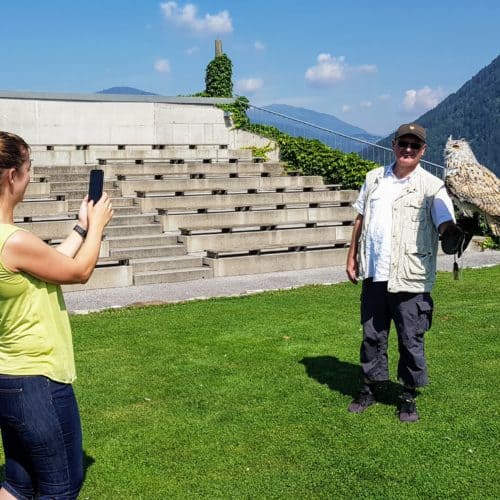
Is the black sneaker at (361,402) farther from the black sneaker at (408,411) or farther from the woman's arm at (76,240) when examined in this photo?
the woman's arm at (76,240)

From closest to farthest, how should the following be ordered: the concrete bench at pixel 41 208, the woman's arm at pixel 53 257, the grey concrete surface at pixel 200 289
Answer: the woman's arm at pixel 53 257, the grey concrete surface at pixel 200 289, the concrete bench at pixel 41 208

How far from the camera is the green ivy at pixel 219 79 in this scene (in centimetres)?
2069

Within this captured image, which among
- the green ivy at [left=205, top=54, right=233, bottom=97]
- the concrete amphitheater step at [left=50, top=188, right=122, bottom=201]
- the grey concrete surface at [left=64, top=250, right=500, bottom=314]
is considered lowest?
the grey concrete surface at [left=64, top=250, right=500, bottom=314]

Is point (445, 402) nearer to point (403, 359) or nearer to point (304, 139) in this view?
point (403, 359)

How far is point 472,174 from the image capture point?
4074mm

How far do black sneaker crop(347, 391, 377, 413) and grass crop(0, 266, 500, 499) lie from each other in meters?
0.07

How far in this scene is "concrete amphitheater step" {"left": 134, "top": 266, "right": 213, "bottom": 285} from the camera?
1020 cm

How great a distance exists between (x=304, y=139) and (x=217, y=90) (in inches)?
169

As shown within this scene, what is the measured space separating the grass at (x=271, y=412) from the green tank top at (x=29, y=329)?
5.09 ft

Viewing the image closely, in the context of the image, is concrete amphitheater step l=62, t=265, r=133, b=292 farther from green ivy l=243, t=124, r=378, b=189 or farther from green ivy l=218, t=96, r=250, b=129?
green ivy l=218, t=96, r=250, b=129

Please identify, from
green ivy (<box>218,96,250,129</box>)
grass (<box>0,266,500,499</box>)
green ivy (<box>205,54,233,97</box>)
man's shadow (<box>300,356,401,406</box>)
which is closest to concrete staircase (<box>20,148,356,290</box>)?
grass (<box>0,266,500,499</box>)

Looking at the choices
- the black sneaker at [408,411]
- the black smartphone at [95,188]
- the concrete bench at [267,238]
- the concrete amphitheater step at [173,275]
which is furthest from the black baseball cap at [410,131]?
the concrete bench at [267,238]

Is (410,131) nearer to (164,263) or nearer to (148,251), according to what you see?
(164,263)

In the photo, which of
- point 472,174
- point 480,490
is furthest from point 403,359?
point 472,174
